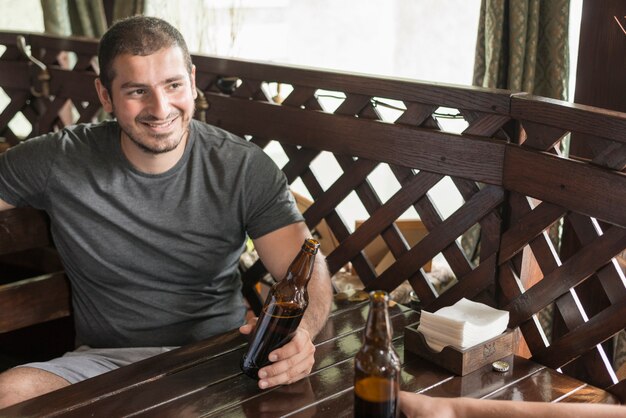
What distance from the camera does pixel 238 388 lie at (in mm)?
1645

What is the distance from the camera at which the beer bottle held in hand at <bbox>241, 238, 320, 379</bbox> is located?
1611 mm

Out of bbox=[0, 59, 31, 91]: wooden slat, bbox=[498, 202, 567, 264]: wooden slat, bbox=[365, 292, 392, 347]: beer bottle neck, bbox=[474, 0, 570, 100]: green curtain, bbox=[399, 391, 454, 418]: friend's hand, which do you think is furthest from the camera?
bbox=[0, 59, 31, 91]: wooden slat

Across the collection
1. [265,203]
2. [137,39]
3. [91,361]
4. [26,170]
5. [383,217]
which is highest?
[137,39]

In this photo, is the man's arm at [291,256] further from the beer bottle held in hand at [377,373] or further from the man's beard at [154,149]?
the beer bottle held in hand at [377,373]

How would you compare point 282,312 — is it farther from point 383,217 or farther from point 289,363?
point 383,217

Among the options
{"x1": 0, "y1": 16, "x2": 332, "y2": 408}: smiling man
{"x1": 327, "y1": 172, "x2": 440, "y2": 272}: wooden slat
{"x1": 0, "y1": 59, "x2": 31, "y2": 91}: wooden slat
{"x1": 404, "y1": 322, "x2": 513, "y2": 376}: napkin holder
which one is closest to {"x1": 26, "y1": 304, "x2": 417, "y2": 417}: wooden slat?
{"x1": 404, "y1": 322, "x2": 513, "y2": 376}: napkin holder

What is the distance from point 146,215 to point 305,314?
505 millimetres

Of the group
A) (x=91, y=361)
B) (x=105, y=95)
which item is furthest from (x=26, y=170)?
(x=91, y=361)

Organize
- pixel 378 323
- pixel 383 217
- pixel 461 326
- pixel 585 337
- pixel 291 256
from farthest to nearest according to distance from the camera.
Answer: pixel 383 217 → pixel 291 256 → pixel 585 337 → pixel 461 326 → pixel 378 323

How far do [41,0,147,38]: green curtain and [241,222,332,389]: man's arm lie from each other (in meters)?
2.38

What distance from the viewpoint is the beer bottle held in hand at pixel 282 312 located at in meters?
1.61

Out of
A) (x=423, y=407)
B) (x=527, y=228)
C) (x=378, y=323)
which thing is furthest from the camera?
(x=527, y=228)

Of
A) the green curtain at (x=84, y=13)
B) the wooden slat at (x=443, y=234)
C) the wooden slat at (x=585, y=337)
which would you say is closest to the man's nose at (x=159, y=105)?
the wooden slat at (x=443, y=234)

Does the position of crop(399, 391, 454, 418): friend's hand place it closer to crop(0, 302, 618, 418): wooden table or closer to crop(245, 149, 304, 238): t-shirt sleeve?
crop(0, 302, 618, 418): wooden table
